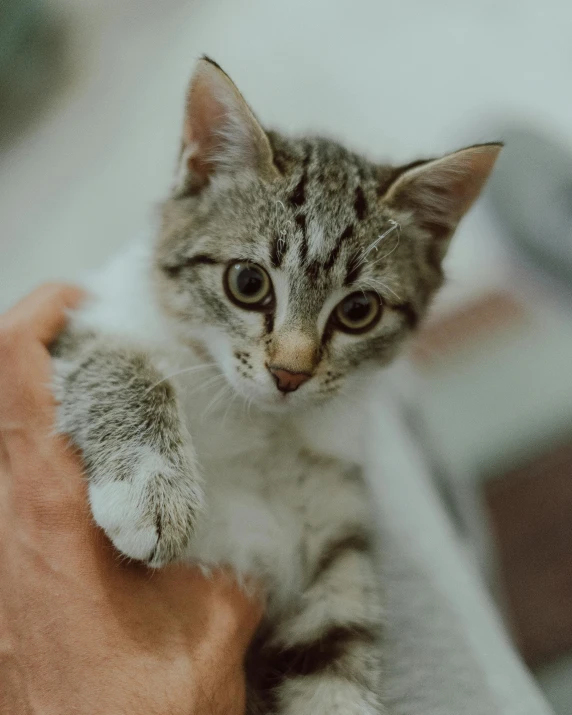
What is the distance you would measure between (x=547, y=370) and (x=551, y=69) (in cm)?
108

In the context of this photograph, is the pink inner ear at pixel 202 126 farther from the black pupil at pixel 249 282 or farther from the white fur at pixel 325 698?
the white fur at pixel 325 698

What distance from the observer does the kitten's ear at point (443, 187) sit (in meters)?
0.99

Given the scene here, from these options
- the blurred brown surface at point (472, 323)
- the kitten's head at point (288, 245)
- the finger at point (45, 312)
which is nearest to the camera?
the kitten's head at point (288, 245)

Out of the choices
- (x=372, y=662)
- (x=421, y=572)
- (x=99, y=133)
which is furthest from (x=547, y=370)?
(x=99, y=133)

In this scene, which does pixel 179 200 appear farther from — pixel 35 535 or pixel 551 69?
pixel 551 69

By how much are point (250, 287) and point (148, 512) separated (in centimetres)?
38

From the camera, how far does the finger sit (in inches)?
42.1

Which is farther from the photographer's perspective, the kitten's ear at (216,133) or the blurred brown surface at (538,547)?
the blurred brown surface at (538,547)

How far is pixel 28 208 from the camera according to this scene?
78.0 inches

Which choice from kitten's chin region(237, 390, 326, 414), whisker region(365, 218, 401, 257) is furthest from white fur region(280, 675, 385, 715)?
whisker region(365, 218, 401, 257)

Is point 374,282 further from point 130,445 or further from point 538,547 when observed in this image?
point 538,547

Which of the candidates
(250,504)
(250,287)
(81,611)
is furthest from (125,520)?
(250,287)

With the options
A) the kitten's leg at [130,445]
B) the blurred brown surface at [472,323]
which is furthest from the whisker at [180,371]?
the blurred brown surface at [472,323]

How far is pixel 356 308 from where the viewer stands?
100 centimetres
